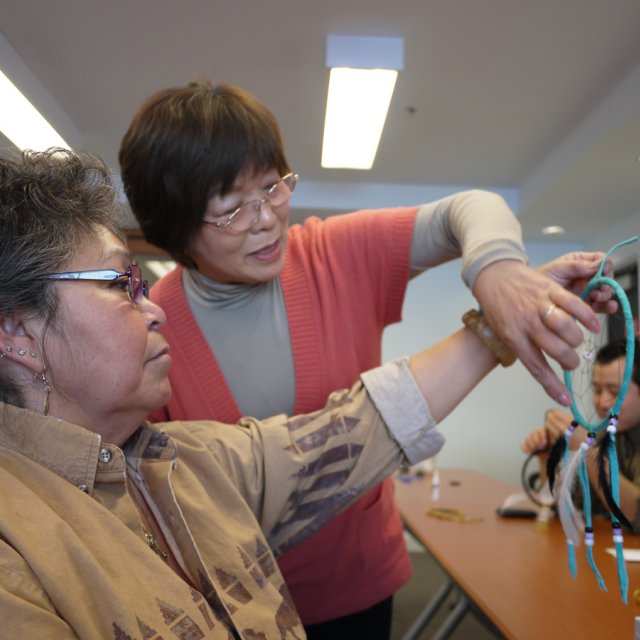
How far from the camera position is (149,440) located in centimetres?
99

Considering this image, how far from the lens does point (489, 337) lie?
1.03m

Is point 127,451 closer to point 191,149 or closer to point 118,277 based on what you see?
point 118,277

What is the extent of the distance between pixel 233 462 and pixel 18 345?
368 millimetres

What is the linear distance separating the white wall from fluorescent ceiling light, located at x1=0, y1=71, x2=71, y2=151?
4196 mm

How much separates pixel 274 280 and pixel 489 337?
0.42 meters

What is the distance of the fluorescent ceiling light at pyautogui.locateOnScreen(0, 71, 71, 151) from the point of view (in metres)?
1.28

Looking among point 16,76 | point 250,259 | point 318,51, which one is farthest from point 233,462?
point 318,51

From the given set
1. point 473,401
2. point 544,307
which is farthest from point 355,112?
Result: point 473,401

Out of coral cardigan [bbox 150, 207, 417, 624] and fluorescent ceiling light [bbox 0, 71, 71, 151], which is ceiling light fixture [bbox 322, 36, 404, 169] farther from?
coral cardigan [bbox 150, 207, 417, 624]

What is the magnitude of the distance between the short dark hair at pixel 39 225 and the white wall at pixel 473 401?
4712 millimetres

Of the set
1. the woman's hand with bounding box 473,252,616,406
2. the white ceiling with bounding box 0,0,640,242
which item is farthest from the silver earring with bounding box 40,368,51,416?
the white ceiling with bounding box 0,0,640,242

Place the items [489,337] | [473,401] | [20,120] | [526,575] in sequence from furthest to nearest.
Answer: [473,401], [526,575], [20,120], [489,337]

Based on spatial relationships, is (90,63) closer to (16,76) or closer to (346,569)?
(16,76)

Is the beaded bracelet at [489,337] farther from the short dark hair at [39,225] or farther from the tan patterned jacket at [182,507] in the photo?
the short dark hair at [39,225]
